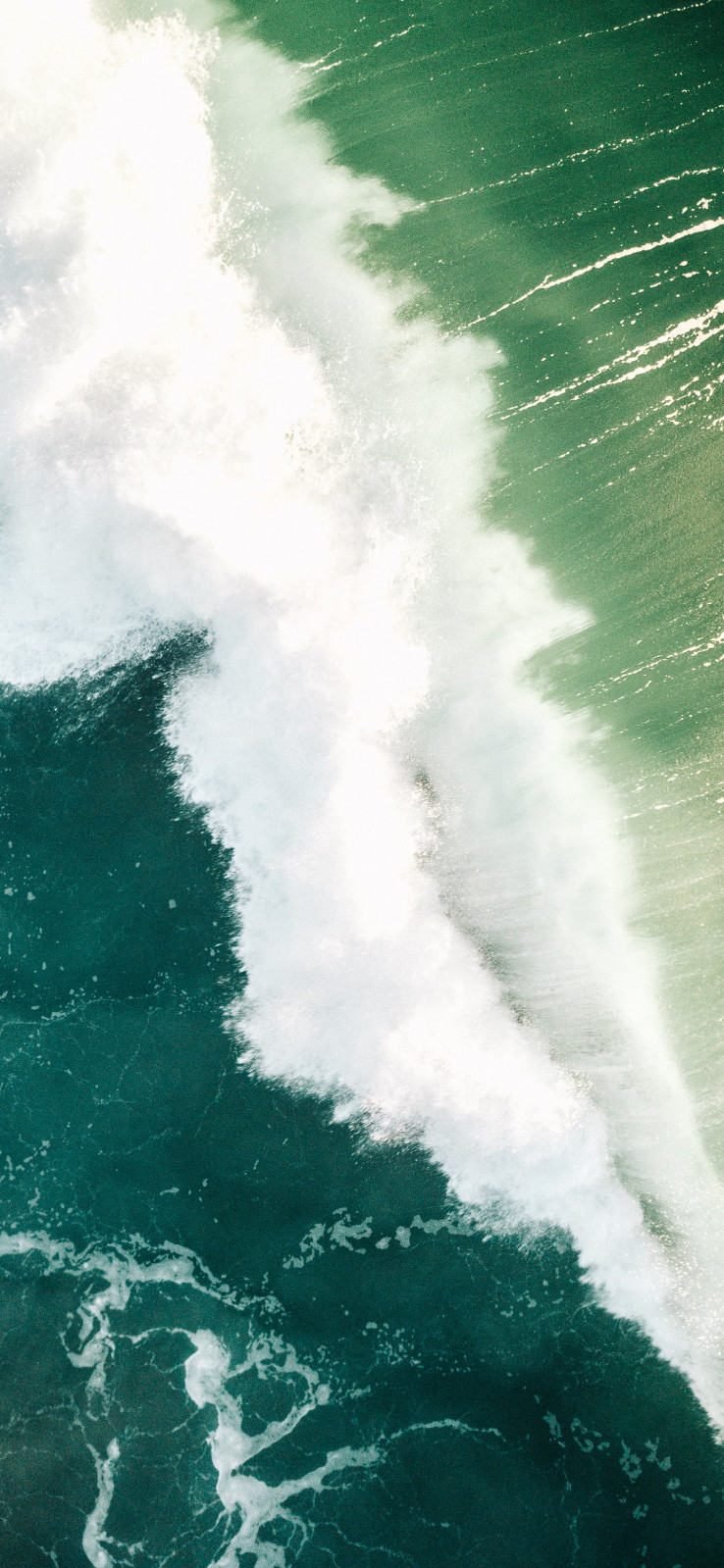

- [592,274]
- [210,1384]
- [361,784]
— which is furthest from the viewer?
[592,274]

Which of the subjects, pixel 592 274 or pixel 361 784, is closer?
pixel 361 784

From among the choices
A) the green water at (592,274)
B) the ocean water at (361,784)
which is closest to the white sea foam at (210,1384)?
the ocean water at (361,784)

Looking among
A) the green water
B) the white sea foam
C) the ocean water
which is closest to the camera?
the white sea foam

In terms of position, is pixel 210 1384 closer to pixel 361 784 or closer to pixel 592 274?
pixel 361 784

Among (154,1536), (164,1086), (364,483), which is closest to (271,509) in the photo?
(364,483)

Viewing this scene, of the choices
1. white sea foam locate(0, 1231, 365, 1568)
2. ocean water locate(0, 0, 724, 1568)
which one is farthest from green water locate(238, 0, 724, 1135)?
white sea foam locate(0, 1231, 365, 1568)

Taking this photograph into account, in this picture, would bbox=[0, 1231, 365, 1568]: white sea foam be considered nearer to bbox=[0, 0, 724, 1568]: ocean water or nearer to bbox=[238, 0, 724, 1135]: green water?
bbox=[0, 0, 724, 1568]: ocean water

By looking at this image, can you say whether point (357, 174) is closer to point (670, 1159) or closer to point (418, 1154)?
point (418, 1154)

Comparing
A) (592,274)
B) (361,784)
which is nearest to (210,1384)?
(361,784)
